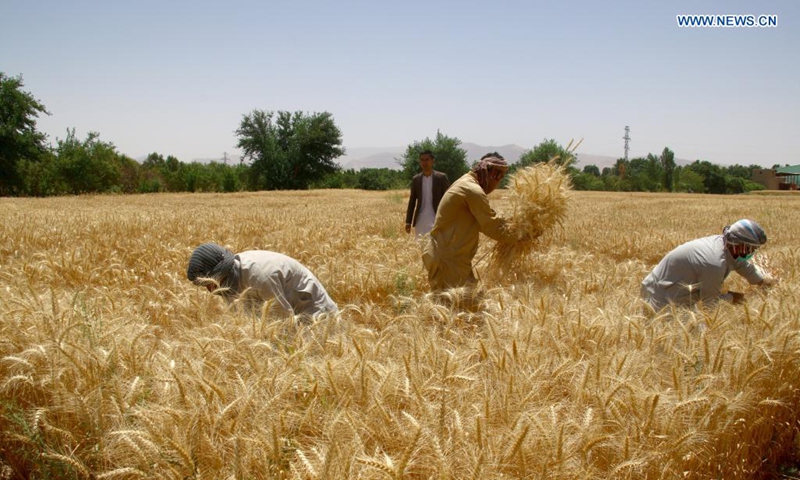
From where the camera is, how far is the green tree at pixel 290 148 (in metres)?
49.1

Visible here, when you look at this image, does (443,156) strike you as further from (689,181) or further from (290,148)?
(689,181)

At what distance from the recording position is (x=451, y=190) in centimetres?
416

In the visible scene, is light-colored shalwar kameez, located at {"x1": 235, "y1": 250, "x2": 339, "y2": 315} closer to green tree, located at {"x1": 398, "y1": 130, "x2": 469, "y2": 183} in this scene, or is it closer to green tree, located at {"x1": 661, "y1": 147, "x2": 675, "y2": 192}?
green tree, located at {"x1": 398, "y1": 130, "x2": 469, "y2": 183}

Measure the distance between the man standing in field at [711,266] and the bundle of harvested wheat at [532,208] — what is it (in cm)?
104

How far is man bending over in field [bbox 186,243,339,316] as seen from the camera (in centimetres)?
312

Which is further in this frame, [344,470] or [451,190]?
[451,190]

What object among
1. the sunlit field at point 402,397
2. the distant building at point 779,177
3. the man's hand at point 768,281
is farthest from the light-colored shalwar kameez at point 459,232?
the distant building at point 779,177

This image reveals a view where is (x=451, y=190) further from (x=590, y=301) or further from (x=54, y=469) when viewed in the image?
(x=54, y=469)

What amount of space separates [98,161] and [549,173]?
41.9 metres

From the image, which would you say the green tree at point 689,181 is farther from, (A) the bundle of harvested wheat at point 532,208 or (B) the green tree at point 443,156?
(A) the bundle of harvested wheat at point 532,208

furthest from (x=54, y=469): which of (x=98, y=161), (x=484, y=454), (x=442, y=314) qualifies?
(x=98, y=161)

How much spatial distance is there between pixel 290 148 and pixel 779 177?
86.2 metres

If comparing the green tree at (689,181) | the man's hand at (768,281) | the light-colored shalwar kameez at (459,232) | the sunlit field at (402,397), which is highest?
the green tree at (689,181)

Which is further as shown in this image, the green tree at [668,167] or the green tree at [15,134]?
the green tree at [668,167]
